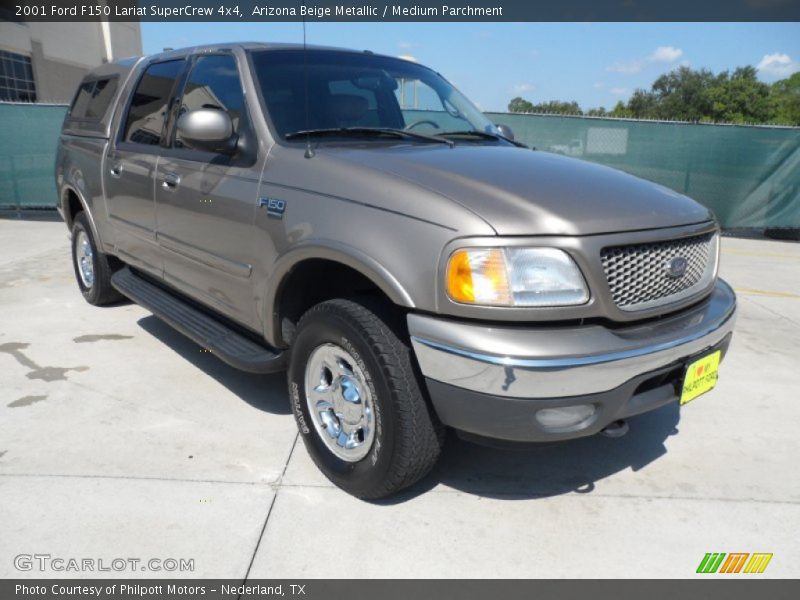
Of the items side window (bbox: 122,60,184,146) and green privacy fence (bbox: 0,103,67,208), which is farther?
green privacy fence (bbox: 0,103,67,208)

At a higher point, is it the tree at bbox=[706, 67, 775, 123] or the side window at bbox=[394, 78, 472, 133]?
the tree at bbox=[706, 67, 775, 123]

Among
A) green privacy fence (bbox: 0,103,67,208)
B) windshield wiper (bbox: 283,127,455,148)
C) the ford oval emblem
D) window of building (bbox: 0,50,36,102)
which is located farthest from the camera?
window of building (bbox: 0,50,36,102)

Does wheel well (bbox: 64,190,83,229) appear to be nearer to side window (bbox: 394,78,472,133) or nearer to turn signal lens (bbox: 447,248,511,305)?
side window (bbox: 394,78,472,133)

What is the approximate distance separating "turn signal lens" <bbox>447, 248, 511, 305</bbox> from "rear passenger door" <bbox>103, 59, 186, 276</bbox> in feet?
7.89

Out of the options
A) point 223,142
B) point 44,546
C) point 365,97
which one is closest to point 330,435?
point 44,546

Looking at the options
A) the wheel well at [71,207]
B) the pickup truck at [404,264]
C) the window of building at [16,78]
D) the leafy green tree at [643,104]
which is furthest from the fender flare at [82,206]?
the leafy green tree at [643,104]

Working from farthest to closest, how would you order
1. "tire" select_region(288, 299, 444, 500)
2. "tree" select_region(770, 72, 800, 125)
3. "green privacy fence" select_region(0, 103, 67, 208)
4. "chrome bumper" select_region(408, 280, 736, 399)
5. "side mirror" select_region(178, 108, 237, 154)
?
"tree" select_region(770, 72, 800, 125)
"green privacy fence" select_region(0, 103, 67, 208)
"side mirror" select_region(178, 108, 237, 154)
"tire" select_region(288, 299, 444, 500)
"chrome bumper" select_region(408, 280, 736, 399)

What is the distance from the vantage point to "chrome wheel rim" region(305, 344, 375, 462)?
263cm

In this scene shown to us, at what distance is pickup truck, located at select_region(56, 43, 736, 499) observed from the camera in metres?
2.20

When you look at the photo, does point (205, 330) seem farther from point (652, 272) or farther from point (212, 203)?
point (652, 272)

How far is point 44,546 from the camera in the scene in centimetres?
239

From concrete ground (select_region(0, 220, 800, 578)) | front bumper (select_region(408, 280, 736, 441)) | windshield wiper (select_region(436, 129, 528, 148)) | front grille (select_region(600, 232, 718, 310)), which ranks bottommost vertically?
concrete ground (select_region(0, 220, 800, 578))

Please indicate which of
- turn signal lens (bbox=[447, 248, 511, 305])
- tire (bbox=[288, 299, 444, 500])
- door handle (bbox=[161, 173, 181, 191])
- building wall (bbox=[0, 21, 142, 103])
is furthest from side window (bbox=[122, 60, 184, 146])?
building wall (bbox=[0, 21, 142, 103])

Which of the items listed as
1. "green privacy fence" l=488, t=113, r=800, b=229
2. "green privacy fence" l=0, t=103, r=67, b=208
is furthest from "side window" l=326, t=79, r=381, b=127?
"green privacy fence" l=0, t=103, r=67, b=208
